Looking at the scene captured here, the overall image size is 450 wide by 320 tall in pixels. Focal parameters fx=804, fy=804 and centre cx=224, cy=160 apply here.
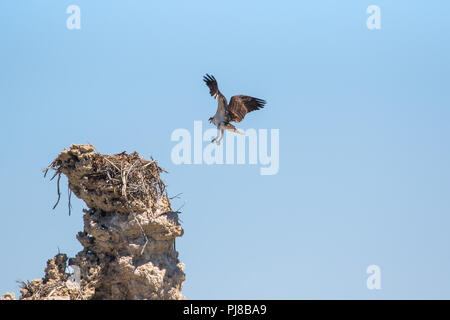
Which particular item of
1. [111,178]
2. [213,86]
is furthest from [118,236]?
[213,86]

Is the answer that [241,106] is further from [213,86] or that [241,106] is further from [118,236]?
[118,236]

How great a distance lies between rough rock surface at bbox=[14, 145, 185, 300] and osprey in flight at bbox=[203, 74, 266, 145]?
16.2 ft

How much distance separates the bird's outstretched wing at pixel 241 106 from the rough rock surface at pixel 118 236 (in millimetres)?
5061

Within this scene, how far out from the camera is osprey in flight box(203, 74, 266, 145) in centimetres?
1978

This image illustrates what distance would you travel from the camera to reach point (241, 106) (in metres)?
20.0

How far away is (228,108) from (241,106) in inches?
12.9

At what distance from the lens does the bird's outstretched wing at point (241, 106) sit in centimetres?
1984

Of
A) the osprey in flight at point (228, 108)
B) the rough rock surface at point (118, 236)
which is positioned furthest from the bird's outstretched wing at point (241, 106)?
the rough rock surface at point (118, 236)

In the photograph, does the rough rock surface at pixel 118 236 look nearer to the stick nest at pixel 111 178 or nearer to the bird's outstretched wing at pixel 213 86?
the stick nest at pixel 111 178
